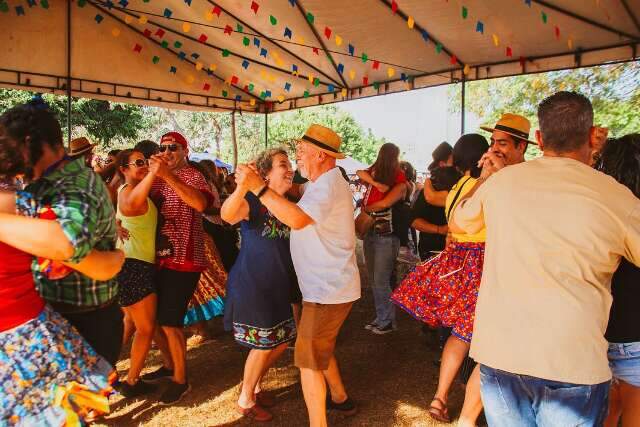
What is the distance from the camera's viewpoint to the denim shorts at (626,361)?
1995 mm

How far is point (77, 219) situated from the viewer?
1.64 meters

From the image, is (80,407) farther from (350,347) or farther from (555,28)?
(555,28)

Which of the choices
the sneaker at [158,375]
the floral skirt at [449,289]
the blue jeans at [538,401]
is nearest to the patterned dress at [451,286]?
the floral skirt at [449,289]

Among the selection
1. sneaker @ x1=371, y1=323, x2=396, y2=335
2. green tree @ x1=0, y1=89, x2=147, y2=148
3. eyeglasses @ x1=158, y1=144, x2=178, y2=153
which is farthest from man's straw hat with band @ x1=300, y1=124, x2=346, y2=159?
green tree @ x1=0, y1=89, x2=147, y2=148

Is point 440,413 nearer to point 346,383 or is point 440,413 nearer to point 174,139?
point 346,383

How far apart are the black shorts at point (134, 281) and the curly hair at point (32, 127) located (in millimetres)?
1765

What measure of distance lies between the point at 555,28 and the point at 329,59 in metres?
3.41

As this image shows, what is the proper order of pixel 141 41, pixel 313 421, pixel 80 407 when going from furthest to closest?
pixel 141 41
pixel 313 421
pixel 80 407

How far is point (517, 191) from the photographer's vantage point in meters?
1.74

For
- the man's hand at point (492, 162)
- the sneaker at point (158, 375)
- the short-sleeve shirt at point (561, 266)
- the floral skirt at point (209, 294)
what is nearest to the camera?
the short-sleeve shirt at point (561, 266)

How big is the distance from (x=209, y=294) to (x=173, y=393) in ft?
3.41

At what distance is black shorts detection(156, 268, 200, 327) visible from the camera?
11.7ft

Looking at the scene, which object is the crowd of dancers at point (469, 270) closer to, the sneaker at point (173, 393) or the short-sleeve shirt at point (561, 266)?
the short-sleeve shirt at point (561, 266)

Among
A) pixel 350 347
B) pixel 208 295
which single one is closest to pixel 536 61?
pixel 350 347
